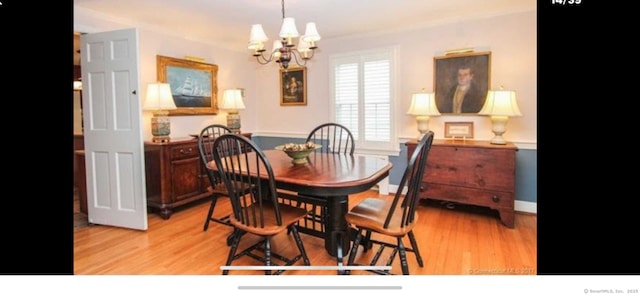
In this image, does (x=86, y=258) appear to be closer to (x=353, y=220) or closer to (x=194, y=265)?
(x=194, y=265)

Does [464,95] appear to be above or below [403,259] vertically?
above

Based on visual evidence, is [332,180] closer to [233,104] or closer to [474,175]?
[474,175]

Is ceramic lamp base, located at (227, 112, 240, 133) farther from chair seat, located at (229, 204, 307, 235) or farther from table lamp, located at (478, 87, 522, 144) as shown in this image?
table lamp, located at (478, 87, 522, 144)

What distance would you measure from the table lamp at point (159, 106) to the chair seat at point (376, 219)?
1.96 meters

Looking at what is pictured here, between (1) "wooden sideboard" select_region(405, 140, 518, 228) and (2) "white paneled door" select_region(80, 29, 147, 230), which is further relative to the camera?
(1) "wooden sideboard" select_region(405, 140, 518, 228)

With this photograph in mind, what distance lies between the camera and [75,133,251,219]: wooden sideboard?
Result: 2736mm

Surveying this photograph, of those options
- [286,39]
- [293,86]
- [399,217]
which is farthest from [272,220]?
[293,86]

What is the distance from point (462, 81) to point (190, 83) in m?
2.71

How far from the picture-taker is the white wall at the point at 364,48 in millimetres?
2670

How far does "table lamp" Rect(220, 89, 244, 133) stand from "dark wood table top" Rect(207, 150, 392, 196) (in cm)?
160

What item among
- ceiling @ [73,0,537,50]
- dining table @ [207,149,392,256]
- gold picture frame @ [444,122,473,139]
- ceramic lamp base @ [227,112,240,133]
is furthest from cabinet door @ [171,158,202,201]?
gold picture frame @ [444,122,473,139]

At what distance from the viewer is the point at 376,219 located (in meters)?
1.66
